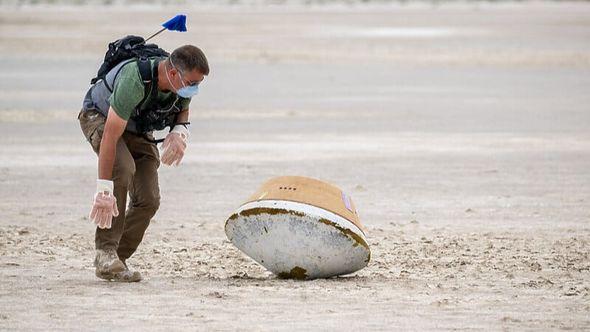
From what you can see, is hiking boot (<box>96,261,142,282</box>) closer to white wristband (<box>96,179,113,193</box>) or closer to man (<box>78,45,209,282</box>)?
man (<box>78,45,209,282</box>)

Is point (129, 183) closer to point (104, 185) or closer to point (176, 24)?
point (104, 185)

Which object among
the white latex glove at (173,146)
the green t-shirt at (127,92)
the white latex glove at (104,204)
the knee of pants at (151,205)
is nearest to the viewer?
the green t-shirt at (127,92)

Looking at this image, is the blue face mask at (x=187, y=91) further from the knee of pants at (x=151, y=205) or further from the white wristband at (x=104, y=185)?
the knee of pants at (x=151, y=205)

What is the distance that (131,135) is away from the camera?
8.68 metres

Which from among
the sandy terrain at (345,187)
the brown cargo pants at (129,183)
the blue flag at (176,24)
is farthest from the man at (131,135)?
the sandy terrain at (345,187)

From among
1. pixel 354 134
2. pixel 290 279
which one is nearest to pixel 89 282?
pixel 290 279

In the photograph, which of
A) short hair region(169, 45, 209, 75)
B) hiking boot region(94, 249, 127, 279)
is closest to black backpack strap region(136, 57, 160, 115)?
short hair region(169, 45, 209, 75)

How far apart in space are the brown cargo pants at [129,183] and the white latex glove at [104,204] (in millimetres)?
212

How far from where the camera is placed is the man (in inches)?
321

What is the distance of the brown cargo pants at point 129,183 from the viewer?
8.48m

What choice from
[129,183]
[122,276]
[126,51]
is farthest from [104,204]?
[126,51]

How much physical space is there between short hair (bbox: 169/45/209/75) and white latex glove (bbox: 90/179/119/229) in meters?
0.78

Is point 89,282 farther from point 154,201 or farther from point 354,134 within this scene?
point 354,134

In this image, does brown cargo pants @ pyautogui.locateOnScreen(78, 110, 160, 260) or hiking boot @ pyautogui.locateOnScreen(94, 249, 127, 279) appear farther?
hiking boot @ pyautogui.locateOnScreen(94, 249, 127, 279)
